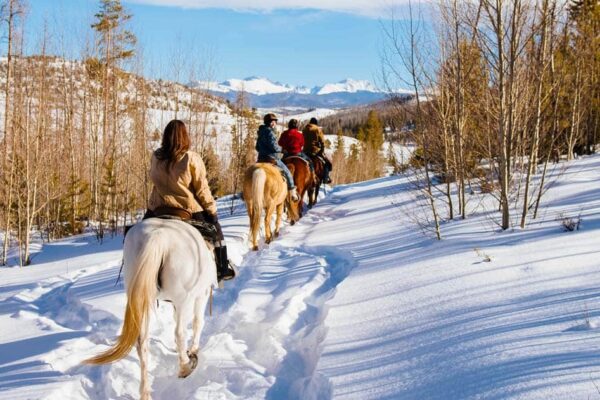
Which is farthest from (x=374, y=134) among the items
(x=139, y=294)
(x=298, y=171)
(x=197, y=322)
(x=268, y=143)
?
(x=139, y=294)

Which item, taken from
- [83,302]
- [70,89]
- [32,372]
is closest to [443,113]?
[83,302]

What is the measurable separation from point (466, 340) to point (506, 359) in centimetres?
49

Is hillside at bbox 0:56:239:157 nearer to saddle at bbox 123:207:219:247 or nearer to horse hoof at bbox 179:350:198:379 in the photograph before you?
saddle at bbox 123:207:219:247

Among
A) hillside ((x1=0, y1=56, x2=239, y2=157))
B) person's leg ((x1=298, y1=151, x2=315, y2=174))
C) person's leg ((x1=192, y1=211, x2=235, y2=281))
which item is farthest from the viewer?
hillside ((x1=0, y1=56, x2=239, y2=157))

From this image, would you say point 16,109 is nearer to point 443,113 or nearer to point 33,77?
point 33,77

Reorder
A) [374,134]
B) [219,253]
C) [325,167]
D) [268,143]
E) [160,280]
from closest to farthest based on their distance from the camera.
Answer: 1. [160,280]
2. [219,253]
3. [268,143]
4. [325,167]
5. [374,134]

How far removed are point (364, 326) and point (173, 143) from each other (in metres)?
2.68

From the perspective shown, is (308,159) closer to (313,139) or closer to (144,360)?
(313,139)

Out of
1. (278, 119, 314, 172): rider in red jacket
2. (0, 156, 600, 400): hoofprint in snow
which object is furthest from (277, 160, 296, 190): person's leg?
(0, 156, 600, 400): hoofprint in snow

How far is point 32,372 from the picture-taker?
3.92 m

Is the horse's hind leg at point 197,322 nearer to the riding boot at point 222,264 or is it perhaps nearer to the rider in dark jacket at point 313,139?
the riding boot at point 222,264

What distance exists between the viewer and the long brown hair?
462cm

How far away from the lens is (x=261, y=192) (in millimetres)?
9203

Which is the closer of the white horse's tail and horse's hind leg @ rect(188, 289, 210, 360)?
the white horse's tail
